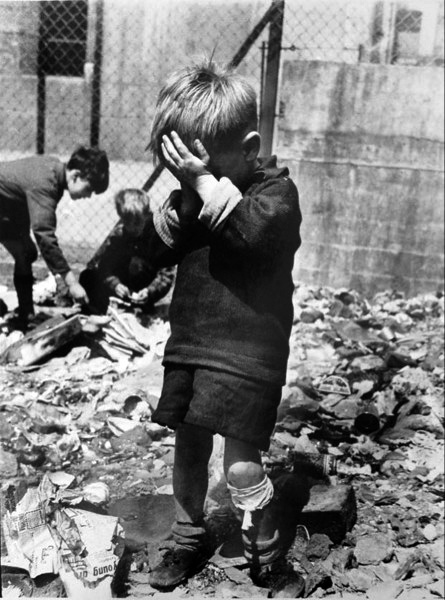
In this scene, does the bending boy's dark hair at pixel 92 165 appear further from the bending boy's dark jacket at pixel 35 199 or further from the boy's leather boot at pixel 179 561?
the boy's leather boot at pixel 179 561

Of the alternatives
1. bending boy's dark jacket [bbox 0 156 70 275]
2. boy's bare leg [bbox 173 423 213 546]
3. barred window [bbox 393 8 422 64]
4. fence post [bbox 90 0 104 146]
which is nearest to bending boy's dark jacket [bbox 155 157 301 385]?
boy's bare leg [bbox 173 423 213 546]

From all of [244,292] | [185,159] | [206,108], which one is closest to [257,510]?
[244,292]

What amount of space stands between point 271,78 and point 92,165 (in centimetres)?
107

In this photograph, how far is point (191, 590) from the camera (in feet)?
6.50

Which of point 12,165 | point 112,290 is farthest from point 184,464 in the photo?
point 112,290

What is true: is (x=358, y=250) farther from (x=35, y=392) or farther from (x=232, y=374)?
(x=232, y=374)

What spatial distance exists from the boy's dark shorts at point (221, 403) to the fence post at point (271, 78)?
1.44 metres

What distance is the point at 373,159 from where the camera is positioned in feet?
15.8

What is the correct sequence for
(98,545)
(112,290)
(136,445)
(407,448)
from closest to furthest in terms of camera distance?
(98,545)
(136,445)
(407,448)
(112,290)

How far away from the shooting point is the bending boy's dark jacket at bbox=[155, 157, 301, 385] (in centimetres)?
178

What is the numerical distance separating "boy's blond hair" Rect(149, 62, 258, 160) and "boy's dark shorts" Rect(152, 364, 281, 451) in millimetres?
584

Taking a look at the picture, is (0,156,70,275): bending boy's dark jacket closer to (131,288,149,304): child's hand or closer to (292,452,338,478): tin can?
(131,288,149,304): child's hand

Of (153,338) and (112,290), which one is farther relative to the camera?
(112,290)

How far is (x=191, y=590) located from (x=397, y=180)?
3.55 metres
